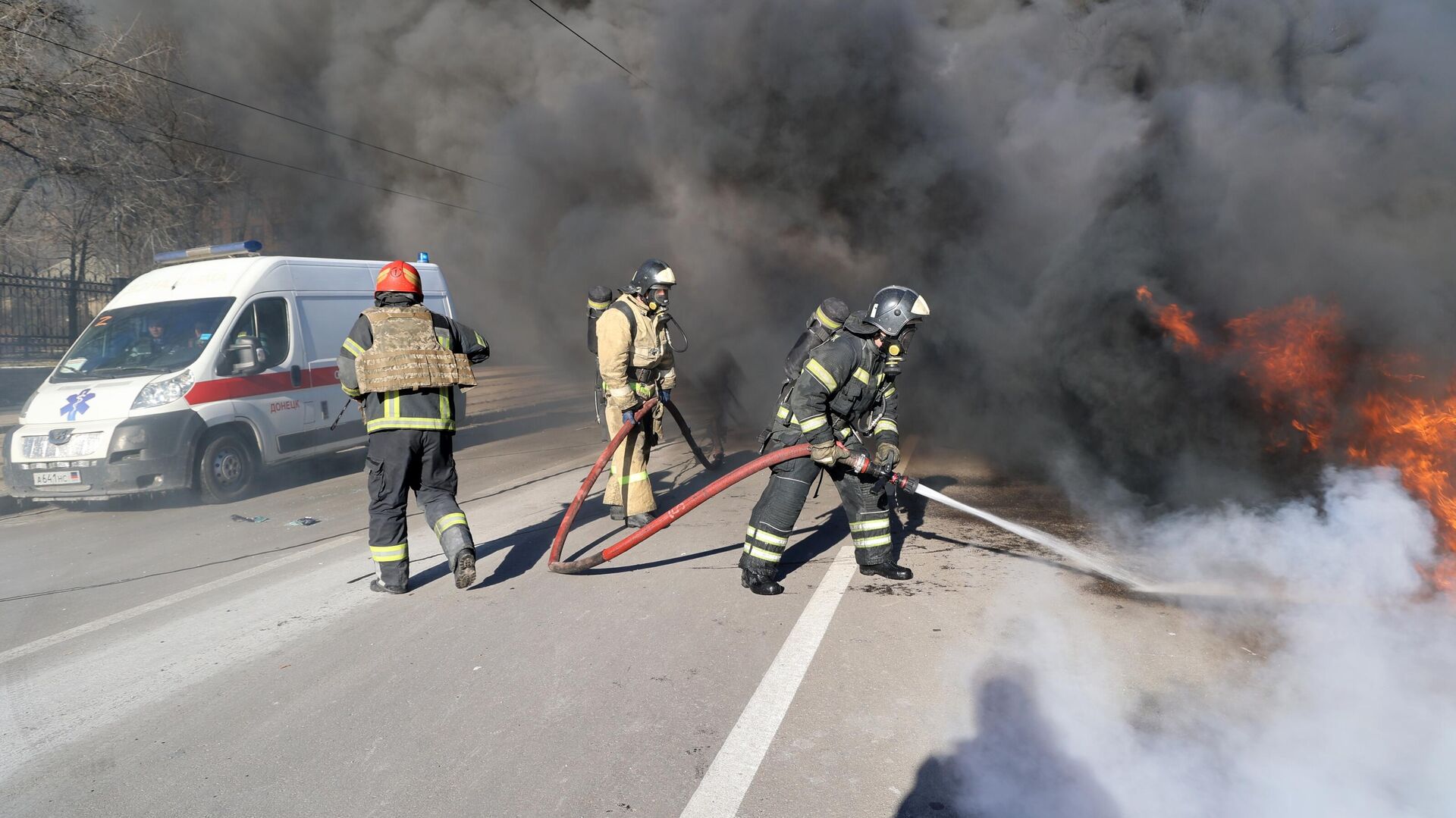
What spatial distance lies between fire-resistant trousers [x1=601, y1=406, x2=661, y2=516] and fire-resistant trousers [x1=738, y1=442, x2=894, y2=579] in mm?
1471

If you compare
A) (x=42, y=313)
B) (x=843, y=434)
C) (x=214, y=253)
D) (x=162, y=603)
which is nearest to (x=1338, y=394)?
(x=843, y=434)

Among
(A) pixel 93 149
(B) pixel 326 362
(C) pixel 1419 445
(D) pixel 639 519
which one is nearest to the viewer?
(C) pixel 1419 445

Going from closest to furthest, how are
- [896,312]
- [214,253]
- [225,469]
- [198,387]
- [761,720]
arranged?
[761,720] < [896,312] < [198,387] < [225,469] < [214,253]

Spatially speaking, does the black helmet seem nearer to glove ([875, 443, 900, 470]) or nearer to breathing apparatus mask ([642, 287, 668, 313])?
breathing apparatus mask ([642, 287, 668, 313])

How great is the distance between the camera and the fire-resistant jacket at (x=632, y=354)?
564 cm

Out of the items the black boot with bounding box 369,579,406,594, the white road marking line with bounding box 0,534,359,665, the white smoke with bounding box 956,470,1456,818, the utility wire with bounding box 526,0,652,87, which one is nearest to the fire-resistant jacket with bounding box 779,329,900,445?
the white smoke with bounding box 956,470,1456,818

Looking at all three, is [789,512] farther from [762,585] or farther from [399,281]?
[399,281]

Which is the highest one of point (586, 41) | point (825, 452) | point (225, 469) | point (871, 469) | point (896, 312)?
point (586, 41)

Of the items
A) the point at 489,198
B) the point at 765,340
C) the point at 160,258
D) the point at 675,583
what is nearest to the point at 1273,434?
the point at 675,583

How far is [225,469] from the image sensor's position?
7168 millimetres

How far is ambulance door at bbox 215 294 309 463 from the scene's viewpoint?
288 inches

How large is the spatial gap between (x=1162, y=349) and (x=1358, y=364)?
144cm

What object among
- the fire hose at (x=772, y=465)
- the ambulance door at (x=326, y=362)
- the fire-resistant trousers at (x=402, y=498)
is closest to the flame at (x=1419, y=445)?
the fire hose at (x=772, y=465)

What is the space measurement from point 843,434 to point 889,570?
2.43 ft
